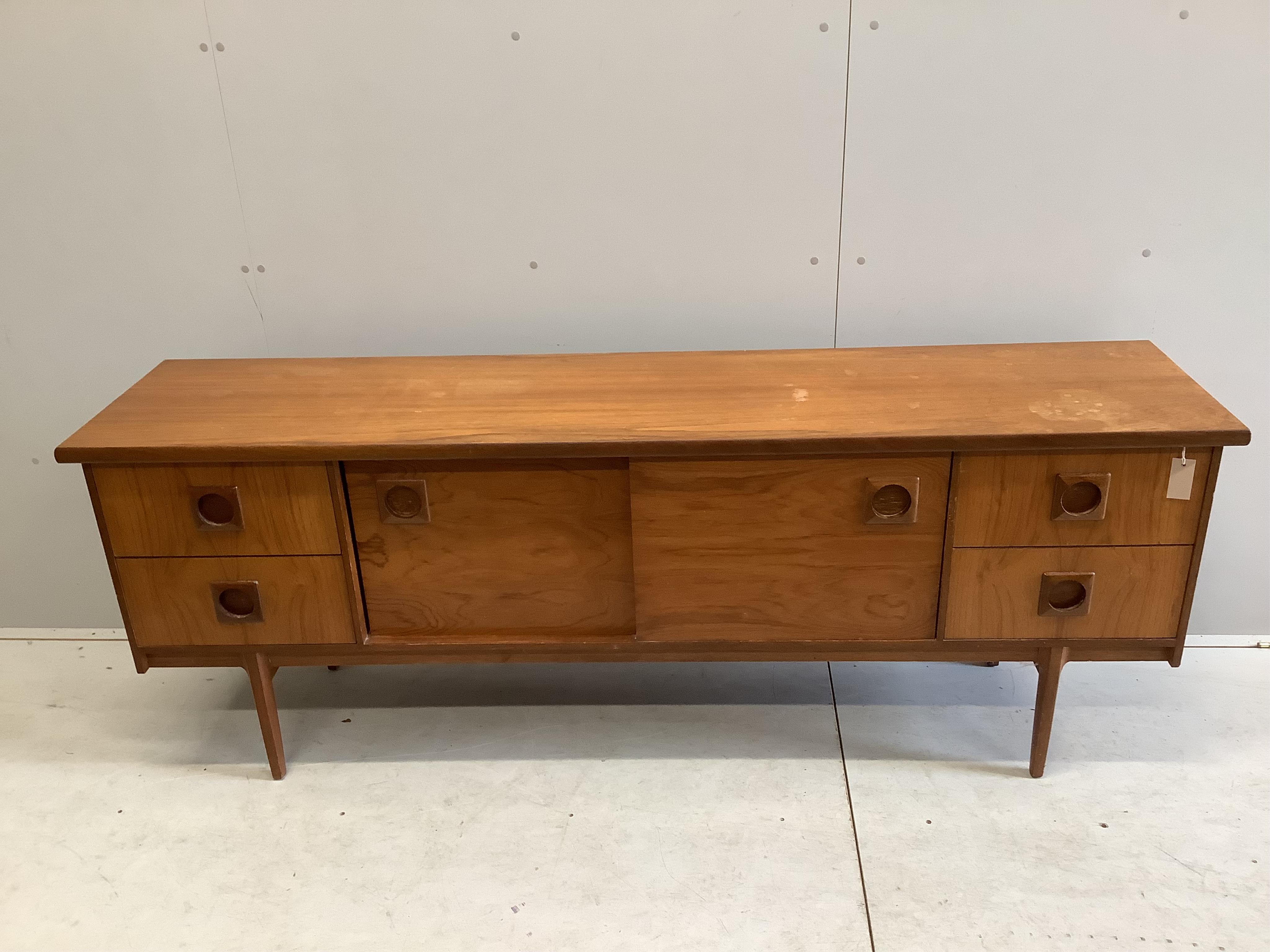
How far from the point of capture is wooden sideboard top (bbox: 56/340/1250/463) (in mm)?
1486

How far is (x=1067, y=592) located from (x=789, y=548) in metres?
0.44

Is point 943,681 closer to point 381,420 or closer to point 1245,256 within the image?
point 1245,256

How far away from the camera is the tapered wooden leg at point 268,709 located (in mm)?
1726

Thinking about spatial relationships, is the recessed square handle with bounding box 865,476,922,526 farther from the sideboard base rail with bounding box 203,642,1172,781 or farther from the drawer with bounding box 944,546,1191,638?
the sideboard base rail with bounding box 203,642,1172,781

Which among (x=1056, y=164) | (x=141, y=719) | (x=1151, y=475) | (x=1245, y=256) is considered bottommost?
(x=141, y=719)

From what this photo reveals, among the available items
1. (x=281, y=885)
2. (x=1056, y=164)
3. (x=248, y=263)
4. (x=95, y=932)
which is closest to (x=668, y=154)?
(x=1056, y=164)

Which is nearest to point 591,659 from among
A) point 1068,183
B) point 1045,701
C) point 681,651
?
point 681,651

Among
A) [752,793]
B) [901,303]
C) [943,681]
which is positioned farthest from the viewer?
[943,681]

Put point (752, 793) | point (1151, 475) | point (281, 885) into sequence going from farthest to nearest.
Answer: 1. point (752, 793)
2. point (281, 885)
3. point (1151, 475)

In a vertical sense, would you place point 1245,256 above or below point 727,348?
above

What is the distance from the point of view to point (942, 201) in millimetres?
1831

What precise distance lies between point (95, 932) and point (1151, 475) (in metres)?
1.70

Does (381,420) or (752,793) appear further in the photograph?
(752,793)

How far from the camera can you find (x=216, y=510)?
1.60 metres
